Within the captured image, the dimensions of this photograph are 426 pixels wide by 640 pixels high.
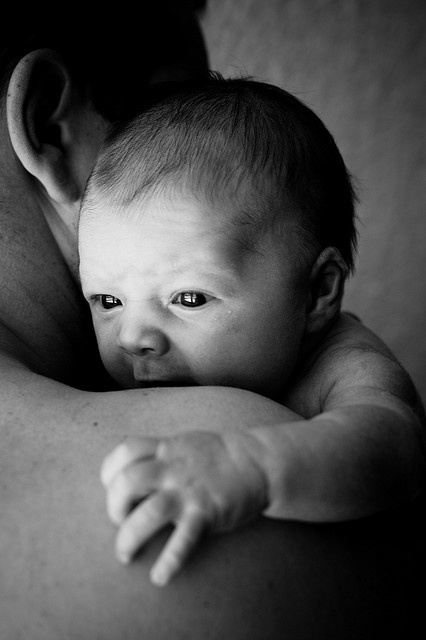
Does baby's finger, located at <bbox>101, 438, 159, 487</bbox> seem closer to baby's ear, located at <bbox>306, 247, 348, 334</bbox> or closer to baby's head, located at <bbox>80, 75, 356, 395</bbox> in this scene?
baby's head, located at <bbox>80, 75, 356, 395</bbox>

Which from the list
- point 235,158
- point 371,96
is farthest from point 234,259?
point 371,96

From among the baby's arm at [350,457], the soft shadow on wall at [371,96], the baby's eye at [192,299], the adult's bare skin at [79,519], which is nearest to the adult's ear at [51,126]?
the adult's bare skin at [79,519]

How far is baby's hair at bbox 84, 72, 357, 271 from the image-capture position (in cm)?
99

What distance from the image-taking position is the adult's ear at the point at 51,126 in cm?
104

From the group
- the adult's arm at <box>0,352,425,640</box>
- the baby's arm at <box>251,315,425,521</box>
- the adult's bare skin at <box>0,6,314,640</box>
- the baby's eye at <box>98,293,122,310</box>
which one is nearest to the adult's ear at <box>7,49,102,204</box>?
the adult's bare skin at <box>0,6,314,640</box>

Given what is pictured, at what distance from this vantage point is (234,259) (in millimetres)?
976

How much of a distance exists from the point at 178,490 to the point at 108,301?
0.53 metres

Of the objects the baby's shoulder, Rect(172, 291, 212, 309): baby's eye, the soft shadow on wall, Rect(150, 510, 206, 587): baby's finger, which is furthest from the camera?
the soft shadow on wall

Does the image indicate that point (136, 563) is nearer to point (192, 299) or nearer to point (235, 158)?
point (192, 299)

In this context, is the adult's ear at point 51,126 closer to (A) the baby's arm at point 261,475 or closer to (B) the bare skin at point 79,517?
(B) the bare skin at point 79,517

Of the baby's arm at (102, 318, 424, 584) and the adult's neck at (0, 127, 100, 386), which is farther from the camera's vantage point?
the adult's neck at (0, 127, 100, 386)

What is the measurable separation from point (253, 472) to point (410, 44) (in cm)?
241

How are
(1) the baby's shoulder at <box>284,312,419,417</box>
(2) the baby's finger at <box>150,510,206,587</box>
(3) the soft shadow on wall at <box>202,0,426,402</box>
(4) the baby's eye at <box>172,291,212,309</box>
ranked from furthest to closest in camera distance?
(3) the soft shadow on wall at <box>202,0,426,402</box>, (4) the baby's eye at <box>172,291,212,309</box>, (1) the baby's shoulder at <box>284,312,419,417</box>, (2) the baby's finger at <box>150,510,206,587</box>

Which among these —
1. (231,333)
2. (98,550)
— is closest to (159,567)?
(98,550)
